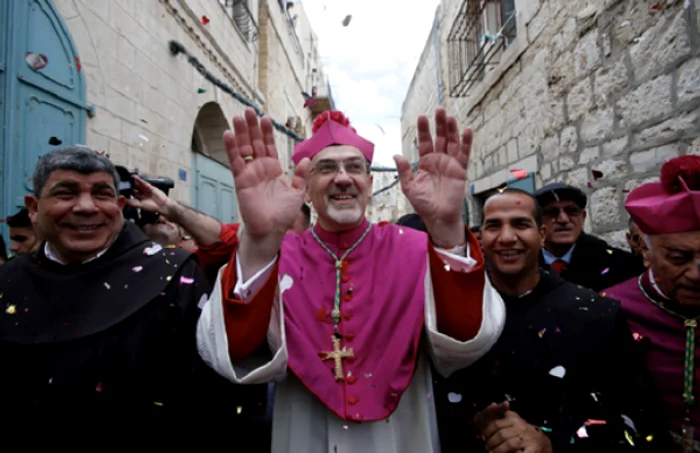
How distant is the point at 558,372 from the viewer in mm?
1646

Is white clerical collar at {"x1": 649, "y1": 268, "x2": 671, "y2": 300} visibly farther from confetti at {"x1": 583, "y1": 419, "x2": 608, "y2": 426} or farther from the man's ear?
the man's ear

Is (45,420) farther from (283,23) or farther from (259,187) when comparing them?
(283,23)

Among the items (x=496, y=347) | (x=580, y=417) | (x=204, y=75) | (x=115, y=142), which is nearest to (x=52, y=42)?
(x=115, y=142)

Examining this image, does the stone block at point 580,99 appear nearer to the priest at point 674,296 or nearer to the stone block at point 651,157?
the stone block at point 651,157

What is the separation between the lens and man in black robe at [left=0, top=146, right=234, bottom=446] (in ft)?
4.80

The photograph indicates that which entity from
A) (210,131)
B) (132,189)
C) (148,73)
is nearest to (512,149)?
(148,73)

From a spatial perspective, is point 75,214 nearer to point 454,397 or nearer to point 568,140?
point 454,397

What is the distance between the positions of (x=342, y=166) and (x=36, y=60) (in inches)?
122

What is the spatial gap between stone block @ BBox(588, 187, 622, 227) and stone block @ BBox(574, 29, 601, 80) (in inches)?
45.2

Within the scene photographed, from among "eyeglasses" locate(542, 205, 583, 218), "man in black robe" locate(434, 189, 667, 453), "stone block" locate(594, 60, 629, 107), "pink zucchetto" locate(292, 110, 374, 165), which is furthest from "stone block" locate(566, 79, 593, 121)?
"pink zucchetto" locate(292, 110, 374, 165)

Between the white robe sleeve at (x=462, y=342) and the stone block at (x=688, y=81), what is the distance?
2.35 meters

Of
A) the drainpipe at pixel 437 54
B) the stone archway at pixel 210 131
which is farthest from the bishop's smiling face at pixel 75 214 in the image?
the drainpipe at pixel 437 54

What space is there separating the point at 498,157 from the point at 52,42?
563cm

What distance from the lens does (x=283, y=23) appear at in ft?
41.7
